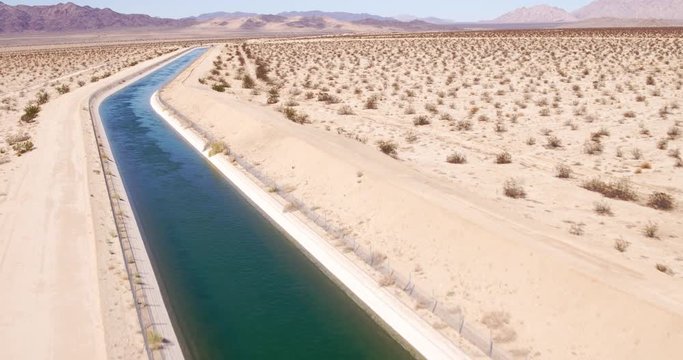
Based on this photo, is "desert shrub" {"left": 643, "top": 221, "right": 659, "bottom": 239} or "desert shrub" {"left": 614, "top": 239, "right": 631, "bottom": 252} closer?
"desert shrub" {"left": 614, "top": 239, "right": 631, "bottom": 252}

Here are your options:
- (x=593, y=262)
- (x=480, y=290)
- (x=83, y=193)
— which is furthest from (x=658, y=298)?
(x=83, y=193)

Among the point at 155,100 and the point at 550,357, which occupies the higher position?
the point at 550,357

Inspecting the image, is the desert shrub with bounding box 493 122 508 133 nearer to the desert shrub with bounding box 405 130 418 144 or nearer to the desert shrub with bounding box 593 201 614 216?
the desert shrub with bounding box 405 130 418 144

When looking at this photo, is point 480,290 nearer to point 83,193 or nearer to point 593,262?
point 593,262

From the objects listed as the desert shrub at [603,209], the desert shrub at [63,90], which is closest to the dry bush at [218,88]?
the desert shrub at [63,90]

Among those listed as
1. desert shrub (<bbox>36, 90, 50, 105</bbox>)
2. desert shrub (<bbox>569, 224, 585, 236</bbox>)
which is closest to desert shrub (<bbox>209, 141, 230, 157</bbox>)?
desert shrub (<bbox>569, 224, 585, 236</bbox>)

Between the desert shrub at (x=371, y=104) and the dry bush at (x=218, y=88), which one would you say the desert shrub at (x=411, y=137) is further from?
the dry bush at (x=218, y=88)
